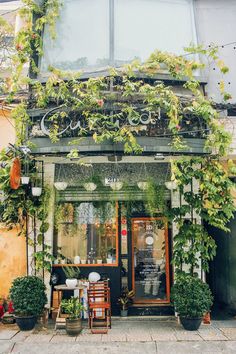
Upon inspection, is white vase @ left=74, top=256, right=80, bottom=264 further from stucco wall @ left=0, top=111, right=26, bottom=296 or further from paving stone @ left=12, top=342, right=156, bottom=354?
paving stone @ left=12, top=342, right=156, bottom=354

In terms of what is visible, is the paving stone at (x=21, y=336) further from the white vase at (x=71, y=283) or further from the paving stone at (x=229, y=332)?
the paving stone at (x=229, y=332)

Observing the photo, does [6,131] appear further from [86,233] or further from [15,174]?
[86,233]

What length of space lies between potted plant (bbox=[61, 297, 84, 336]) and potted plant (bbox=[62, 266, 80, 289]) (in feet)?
2.10

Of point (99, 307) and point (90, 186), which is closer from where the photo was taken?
point (99, 307)

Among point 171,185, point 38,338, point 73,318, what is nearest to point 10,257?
point 38,338

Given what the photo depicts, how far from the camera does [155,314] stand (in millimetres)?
10141

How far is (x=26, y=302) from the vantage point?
856cm

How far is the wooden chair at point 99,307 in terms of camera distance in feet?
28.8

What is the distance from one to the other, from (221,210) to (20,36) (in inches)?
259

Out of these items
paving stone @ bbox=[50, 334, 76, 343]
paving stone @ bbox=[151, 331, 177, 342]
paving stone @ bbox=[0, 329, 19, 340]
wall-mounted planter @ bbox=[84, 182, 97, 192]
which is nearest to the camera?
paving stone @ bbox=[50, 334, 76, 343]

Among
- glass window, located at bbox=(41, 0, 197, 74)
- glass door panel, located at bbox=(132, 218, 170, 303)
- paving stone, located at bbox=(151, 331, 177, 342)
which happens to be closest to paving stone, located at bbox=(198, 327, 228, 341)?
paving stone, located at bbox=(151, 331, 177, 342)

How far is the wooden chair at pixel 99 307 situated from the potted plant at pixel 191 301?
161 cm

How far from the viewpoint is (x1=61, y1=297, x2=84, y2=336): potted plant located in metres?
8.34

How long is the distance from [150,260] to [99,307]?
7.61 feet
